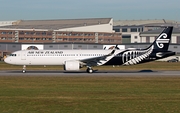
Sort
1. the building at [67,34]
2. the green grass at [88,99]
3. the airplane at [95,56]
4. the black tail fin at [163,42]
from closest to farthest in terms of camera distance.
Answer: the green grass at [88,99] < the airplane at [95,56] < the black tail fin at [163,42] < the building at [67,34]

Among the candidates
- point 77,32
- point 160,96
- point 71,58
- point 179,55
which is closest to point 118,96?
point 160,96

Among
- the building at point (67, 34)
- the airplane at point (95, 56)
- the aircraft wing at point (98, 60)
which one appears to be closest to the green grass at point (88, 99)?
the aircraft wing at point (98, 60)

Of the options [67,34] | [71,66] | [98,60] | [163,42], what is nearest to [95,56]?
[98,60]

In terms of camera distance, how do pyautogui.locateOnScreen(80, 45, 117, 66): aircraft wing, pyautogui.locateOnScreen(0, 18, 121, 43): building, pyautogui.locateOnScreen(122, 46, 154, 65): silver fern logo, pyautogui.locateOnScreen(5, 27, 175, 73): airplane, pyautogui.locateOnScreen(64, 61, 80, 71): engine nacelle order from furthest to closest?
pyautogui.locateOnScreen(0, 18, 121, 43): building < pyautogui.locateOnScreen(122, 46, 154, 65): silver fern logo < pyautogui.locateOnScreen(5, 27, 175, 73): airplane < pyautogui.locateOnScreen(80, 45, 117, 66): aircraft wing < pyautogui.locateOnScreen(64, 61, 80, 71): engine nacelle

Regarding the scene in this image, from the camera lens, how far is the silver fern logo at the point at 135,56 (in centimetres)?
6494

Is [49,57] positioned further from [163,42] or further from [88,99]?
[88,99]

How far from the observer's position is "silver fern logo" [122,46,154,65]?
64.9m

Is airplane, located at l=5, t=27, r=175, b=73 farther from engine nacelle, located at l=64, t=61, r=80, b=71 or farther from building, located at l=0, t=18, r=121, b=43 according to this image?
building, located at l=0, t=18, r=121, b=43

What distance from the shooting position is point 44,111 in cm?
2644

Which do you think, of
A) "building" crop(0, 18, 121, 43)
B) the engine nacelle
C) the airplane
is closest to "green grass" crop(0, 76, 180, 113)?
the engine nacelle

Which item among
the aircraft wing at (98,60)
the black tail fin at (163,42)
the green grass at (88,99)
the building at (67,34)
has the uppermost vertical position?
the building at (67,34)

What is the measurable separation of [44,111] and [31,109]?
1.16 metres

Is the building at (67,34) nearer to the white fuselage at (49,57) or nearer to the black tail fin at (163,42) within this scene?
the white fuselage at (49,57)

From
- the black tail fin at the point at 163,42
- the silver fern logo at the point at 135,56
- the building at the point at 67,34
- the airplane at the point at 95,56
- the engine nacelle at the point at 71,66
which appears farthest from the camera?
the building at the point at 67,34
